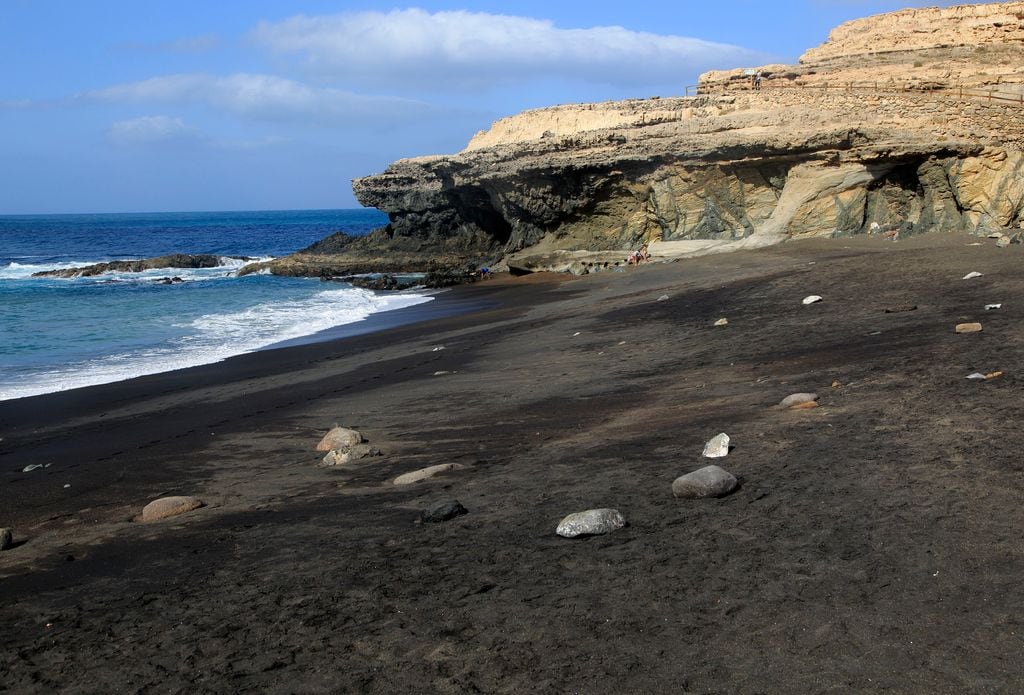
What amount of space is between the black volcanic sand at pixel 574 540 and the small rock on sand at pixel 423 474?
0.58 feet

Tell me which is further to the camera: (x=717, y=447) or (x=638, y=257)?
(x=638, y=257)

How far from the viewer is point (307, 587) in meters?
4.48

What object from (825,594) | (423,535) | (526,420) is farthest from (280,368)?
(825,594)

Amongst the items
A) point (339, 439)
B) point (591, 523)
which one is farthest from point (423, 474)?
point (591, 523)

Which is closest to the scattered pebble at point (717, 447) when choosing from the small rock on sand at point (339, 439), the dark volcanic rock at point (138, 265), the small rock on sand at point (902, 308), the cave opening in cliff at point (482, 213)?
the small rock on sand at point (339, 439)

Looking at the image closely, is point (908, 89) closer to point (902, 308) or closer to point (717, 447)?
point (902, 308)

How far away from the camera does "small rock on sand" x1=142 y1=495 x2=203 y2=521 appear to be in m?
6.23

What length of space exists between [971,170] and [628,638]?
65.6 ft

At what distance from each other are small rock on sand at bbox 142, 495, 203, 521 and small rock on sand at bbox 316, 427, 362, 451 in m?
1.57

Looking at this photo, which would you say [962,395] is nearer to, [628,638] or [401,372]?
[628,638]

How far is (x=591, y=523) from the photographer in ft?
15.8

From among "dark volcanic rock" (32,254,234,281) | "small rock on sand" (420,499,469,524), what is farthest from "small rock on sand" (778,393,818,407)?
"dark volcanic rock" (32,254,234,281)

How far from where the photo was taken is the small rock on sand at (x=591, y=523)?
4.77 meters

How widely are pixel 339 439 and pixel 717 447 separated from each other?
353 centimetres
